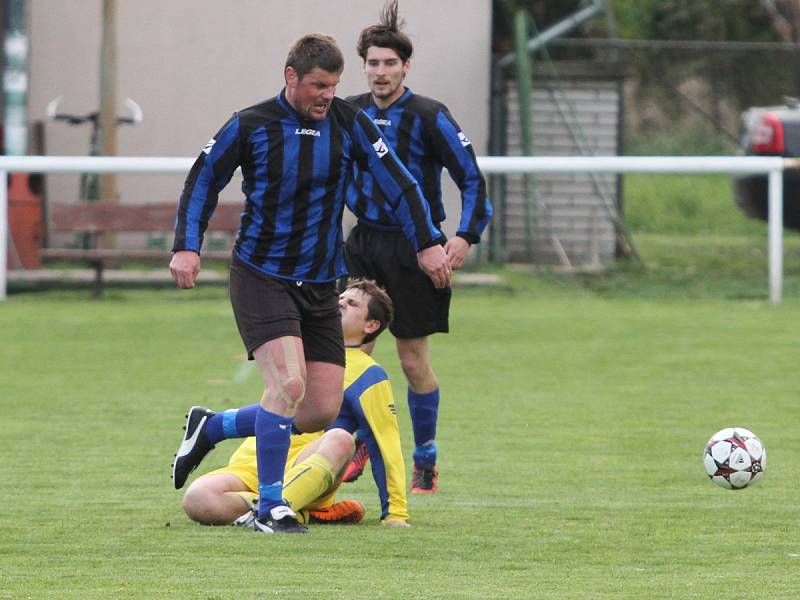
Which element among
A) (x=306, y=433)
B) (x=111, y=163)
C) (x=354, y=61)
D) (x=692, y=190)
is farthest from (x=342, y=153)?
(x=692, y=190)

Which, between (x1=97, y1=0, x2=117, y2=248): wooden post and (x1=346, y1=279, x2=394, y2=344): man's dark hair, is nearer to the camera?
(x1=346, y1=279, x2=394, y2=344): man's dark hair

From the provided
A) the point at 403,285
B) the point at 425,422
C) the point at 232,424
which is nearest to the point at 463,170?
the point at 403,285

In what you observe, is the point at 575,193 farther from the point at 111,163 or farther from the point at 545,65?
the point at 111,163

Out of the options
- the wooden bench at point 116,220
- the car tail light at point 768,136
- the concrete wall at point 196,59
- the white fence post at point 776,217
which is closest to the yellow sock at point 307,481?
the wooden bench at point 116,220

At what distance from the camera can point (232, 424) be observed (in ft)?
21.2

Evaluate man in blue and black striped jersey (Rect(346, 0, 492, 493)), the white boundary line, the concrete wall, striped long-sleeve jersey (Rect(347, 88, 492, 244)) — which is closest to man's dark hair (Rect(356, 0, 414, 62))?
man in blue and black striped jersey (Rect(346, 0, 492, 493))

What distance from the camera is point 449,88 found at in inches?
681

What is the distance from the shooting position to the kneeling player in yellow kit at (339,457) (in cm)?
620

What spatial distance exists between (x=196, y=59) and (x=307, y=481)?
457 inches

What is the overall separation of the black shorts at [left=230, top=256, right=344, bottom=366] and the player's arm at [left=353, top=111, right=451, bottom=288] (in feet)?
1.18

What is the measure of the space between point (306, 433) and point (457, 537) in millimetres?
740

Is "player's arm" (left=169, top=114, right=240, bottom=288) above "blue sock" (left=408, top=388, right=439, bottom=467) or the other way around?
above

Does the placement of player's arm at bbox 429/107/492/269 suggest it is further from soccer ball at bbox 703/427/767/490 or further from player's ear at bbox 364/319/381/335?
soccer ball at bbox 703/427/767/490

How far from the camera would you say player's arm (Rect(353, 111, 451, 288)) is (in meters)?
6.14
